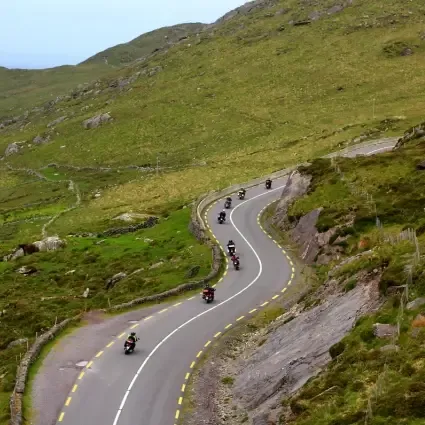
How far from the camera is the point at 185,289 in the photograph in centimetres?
4166

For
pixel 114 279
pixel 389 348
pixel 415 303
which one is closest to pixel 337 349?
pixel 389 348

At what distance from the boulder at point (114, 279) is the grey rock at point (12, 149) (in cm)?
10763

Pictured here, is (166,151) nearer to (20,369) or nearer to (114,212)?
(114,212)

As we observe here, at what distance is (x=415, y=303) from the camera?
73.9ft

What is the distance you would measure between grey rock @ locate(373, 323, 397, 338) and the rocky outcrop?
12366cm

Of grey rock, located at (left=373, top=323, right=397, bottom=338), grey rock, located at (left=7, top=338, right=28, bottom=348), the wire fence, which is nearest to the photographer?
the wire fence

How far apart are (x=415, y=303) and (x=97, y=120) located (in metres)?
127

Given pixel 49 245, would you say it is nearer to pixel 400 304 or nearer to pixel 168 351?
pixel 168 351

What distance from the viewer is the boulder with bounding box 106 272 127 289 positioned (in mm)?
46944

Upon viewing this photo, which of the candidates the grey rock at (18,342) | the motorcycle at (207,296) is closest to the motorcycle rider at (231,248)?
the motorcycle at (207,296)

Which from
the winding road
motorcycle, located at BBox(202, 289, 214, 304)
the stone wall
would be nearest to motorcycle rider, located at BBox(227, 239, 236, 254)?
the winding road

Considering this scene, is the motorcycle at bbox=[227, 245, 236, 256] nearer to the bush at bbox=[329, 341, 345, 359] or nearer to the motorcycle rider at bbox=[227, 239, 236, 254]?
the motorcycle rider at bbox=[227, 239, 236, 254]

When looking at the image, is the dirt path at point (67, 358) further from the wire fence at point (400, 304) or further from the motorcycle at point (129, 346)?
the wire fence at point (400, 304)

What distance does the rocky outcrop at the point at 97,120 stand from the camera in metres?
140
